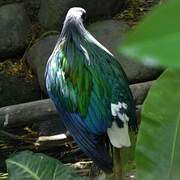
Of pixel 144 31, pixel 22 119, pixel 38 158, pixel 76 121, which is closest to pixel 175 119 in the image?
pixel 38 158

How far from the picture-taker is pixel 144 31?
20cm

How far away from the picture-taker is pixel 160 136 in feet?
4.18

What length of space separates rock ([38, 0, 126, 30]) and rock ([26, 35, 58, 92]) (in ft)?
0.66

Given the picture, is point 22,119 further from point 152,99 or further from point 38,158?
point 152,99

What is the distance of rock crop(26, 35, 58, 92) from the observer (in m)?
4.60

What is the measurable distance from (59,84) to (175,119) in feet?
2.84

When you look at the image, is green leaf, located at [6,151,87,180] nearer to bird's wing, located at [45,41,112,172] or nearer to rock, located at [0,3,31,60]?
bird's wing, located at [45,41,112,172]

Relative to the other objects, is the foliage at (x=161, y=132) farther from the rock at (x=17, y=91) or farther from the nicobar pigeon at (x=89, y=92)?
the rock at (x=17, y=91)

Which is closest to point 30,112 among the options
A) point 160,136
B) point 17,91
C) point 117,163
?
point 117,163

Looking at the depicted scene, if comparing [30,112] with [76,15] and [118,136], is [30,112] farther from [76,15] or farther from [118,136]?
[118,136]

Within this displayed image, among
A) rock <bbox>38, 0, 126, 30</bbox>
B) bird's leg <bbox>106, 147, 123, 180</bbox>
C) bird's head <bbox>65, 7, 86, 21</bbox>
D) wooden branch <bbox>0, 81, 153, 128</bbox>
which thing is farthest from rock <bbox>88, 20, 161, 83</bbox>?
bird's leg <bbox>106, 147, 123, 180</bbox>

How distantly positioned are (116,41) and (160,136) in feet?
10.2

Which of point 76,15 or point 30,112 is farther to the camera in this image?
point 30,112

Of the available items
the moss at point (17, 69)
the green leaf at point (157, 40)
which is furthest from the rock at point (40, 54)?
the green leaf at point (157, 40)
